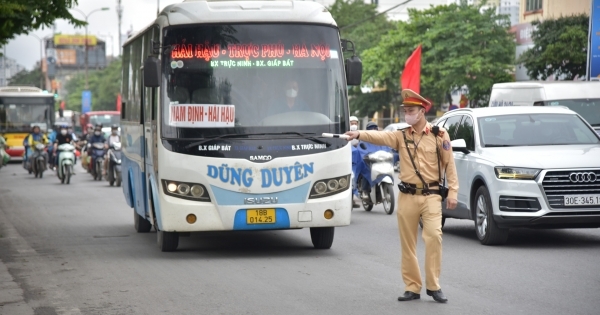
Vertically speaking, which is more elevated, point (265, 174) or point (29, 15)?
point (29, 15)

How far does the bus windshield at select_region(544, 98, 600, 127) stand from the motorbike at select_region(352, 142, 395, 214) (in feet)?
22.5

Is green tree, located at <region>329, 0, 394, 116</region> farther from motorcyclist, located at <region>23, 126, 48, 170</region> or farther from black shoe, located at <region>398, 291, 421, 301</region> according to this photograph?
black shoe, located at <region>398, 291, 421, 301</region>

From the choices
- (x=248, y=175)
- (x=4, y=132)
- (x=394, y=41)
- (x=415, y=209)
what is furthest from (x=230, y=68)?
(x=394, y=41)

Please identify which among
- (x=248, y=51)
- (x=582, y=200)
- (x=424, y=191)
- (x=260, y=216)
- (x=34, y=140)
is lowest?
(x=34, y=140)

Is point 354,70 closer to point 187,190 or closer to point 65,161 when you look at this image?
point 187,190

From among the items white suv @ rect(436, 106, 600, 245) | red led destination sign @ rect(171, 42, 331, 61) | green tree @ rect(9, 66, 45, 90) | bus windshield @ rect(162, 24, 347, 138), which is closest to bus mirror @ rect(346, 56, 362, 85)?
bus windshield @ rect(162, 24, 347, 138)

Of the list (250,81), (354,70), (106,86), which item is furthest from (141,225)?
(106,86)

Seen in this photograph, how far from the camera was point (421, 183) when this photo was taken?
8.83 meters

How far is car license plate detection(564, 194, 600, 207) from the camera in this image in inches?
483

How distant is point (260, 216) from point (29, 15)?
8.42 m

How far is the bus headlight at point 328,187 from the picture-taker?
12.0 metres

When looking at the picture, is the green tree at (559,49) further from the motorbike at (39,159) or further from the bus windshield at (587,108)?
the motorbike at (39,159)

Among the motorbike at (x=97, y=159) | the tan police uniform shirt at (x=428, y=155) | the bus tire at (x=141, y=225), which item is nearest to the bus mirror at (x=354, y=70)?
the tan police uniform shirt at (x=428, y=155)

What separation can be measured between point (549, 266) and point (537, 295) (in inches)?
78.3
